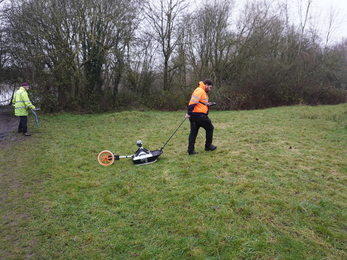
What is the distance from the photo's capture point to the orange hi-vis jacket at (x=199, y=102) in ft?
18.9

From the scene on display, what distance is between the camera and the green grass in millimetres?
2734

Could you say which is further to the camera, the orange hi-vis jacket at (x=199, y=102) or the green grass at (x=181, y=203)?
the orange hi-vis jacket at (x=199, y=102)

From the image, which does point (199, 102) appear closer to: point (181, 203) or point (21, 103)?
point (181, 203)

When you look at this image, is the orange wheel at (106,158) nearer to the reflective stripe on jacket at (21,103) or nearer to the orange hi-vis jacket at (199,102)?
the orange hi-vis jacket at (199,102)

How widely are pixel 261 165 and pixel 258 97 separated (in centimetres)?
1425

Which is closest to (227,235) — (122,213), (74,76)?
(122,213)

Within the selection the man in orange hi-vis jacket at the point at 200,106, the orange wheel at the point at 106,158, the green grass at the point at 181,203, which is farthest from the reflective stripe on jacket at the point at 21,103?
the man in orange hi-vis jacket at the point at 200,106

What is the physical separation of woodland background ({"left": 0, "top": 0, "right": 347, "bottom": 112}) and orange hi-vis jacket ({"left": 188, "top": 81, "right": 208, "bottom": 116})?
10709 mm

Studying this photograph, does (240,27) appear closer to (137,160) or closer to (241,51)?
(241,51)

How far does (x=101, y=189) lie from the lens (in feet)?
14.3

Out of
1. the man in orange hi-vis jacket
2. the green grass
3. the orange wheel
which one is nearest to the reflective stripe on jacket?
the green grass

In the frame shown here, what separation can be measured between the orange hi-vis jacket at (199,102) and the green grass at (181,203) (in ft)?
3.63

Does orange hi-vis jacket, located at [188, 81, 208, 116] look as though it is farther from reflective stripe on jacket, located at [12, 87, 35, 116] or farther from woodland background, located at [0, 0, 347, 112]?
woodland background, located at [0, 0, 347, 112]

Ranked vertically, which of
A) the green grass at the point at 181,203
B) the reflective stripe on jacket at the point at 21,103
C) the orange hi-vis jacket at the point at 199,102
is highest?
the orange hi-vis jacket at the point at 199,102
